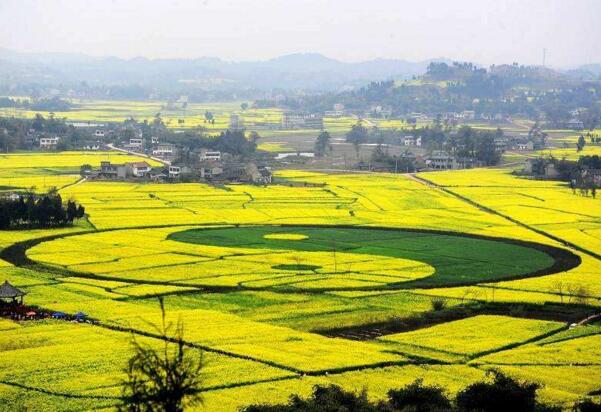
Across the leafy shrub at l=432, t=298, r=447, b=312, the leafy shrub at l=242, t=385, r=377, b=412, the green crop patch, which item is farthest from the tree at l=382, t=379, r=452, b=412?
the green crop patch

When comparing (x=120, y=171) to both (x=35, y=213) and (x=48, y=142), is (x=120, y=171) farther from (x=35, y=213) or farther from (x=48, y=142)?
(x=35, y=213)

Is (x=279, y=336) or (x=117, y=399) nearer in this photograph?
(x=117, y=399)

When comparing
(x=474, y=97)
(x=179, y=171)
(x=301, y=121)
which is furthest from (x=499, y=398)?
(x=474, y=97)

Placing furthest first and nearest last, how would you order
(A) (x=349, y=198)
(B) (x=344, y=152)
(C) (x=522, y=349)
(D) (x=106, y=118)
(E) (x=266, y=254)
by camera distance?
(D) (x=106, y=118), (B) (x=344, y=152), (A) (x=349, y=198), (E) (x=266, y=254), (C) (x=522, y=349)

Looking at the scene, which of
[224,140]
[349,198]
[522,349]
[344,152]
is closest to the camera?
[522,349]

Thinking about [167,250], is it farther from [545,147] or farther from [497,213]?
[545,147]

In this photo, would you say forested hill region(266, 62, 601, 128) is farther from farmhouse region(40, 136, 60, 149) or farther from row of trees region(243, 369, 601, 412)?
row of trees region(243, 369, 601, 412)

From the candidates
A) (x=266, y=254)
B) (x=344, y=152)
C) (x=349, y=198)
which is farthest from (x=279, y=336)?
(x=344, y=152)

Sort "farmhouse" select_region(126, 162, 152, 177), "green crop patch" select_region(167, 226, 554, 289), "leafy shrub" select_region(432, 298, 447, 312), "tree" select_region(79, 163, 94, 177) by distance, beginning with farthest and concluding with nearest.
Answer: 1. "farmhouse" select_region(126, 162, 152, 177)
2. "tree" select_region(79, 163, 94, 177)
3. "green crop patch" select_region(167, 226, 554, 289)
4. "leafy shrub" select_region(432, 298, 447, 312)
